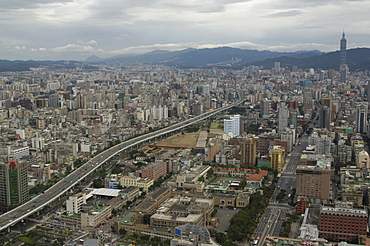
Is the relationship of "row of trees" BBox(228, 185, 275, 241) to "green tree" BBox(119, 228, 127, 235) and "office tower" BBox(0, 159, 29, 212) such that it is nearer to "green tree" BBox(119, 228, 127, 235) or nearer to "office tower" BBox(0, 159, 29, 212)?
"green tree" BBox(119, 228, 127, 235)

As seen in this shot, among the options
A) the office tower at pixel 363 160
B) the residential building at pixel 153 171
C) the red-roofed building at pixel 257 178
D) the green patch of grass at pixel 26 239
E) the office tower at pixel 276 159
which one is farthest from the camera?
the office tower at pixel 276 159

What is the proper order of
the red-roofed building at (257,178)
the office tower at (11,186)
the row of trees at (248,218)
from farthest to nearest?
the red-roofed building at (257,178)
the office tower at (11,186)
the row of trees at (248,218)

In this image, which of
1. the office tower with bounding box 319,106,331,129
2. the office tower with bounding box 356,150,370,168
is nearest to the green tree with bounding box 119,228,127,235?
the office tower with bounding box 356,150,370,168

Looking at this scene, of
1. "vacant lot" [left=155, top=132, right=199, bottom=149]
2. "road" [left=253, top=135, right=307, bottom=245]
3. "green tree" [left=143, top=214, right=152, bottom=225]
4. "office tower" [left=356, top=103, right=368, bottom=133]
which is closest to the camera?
"road" [left=253, top=135, right=307, bottom=245]

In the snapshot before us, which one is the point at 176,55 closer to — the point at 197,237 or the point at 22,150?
the point at 22,150

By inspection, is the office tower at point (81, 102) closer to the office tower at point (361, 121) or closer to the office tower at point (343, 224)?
the office tower at point (361, 121)

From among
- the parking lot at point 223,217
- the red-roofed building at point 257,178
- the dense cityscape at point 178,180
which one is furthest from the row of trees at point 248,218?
the red-roofed building at point 257,178
